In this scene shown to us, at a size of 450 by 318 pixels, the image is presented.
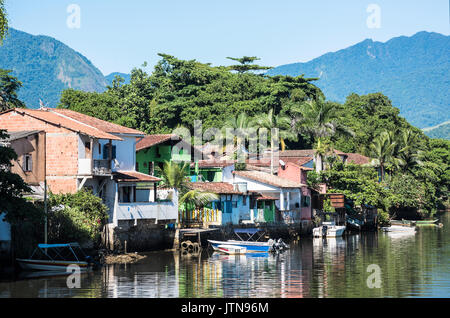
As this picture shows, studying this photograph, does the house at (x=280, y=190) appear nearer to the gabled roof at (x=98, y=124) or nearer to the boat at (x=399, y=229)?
the gabled roof at (x=98, y=124)

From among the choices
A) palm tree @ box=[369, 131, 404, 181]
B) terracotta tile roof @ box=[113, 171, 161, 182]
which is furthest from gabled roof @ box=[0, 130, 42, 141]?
palm tree @ box=[369, 131, 404, 181]

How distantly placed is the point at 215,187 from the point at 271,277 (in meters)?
21.0

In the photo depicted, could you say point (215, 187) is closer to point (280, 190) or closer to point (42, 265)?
point (280, 190)

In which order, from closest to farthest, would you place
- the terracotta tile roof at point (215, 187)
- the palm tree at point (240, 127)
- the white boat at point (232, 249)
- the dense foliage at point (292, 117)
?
the white boat at point (232, 249) → the terracotta tile roof at point (215, 187) → the dense foliage at point (292, 117) → the palm tree at point (240, 127)

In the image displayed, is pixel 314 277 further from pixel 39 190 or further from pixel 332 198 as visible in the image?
pixel 332 198

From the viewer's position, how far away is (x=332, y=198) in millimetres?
77750

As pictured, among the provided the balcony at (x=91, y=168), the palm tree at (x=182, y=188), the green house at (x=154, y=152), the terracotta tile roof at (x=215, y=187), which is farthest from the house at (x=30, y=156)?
the terracotta tile roof at (x=215, y=187)

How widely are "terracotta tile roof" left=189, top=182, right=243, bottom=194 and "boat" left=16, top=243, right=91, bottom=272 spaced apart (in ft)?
58.8

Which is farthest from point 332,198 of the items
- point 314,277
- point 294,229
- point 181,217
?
point 314,277

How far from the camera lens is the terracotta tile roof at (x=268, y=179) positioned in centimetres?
6688

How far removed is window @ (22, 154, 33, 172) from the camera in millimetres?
46438

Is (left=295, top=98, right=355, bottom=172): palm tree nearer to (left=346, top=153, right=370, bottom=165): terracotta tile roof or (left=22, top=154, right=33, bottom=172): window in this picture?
(left=346, top=153, right=370, bottom=165): terracotta tile roof

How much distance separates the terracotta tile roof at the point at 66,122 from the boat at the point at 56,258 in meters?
9.83
